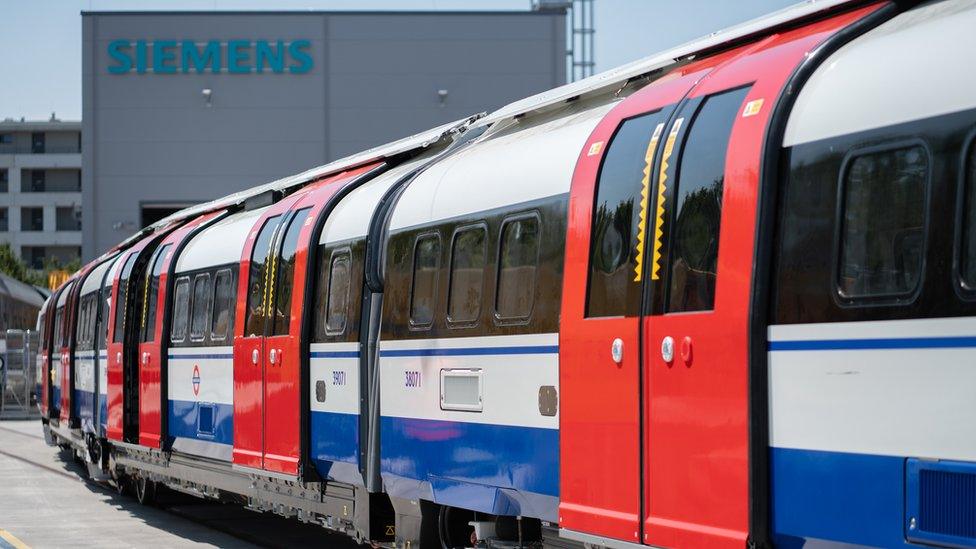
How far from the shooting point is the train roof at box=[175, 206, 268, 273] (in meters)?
14.7

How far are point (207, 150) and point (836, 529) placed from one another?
4625 centimetres

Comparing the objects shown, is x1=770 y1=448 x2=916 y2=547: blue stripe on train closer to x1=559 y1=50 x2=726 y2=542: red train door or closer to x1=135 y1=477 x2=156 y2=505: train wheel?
A: x1=559 y1=50 x2=726 y2=542: red train door

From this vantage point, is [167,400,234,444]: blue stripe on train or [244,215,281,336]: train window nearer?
[244,215,281,336]: train window

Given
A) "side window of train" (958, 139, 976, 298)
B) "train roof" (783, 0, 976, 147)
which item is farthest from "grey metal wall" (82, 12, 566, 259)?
"side window of train" (958, 139, 976, 298)

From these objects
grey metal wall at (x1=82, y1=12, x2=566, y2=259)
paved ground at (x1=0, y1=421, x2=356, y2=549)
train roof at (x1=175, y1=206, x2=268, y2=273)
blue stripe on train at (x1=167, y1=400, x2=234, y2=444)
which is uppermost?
grey metal wall at (x1=82, y1=12, x2=566, y2=259)

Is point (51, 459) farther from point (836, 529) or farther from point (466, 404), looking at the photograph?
point (836, 529)

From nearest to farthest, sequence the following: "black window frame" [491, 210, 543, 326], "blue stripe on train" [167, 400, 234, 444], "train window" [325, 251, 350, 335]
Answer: "black window frame" [491, 210, 543, 326], "train window" [325, 251, 350, 335], "blue stripe on train" [167, 400, 234, 444]

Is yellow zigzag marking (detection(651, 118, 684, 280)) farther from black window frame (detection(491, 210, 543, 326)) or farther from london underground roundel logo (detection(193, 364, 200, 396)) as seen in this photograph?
london underground roundel logo (detection(193, 364, 200, 396))

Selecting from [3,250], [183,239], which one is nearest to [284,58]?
[183,239]

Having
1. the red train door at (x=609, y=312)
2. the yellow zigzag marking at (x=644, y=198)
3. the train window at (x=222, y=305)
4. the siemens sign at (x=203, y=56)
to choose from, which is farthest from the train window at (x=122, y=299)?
the siemens sign at (x=203, y=56)

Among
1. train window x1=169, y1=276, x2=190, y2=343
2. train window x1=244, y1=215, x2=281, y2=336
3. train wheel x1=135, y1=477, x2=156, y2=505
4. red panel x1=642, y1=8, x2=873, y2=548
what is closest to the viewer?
red panel x1=642, y1=8, x2=873, y2=548

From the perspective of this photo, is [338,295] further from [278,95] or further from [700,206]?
[278,95]

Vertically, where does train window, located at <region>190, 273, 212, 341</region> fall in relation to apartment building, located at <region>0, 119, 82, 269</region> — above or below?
below

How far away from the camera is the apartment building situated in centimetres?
10881
